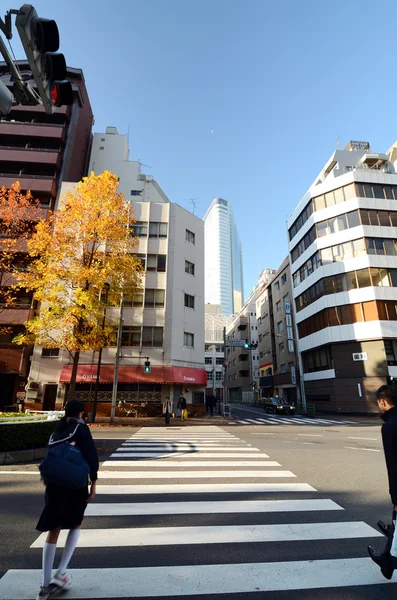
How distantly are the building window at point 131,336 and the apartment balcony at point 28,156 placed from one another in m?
18.7

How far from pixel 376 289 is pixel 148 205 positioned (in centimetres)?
2385

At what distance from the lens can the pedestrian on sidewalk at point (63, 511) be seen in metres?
2.86

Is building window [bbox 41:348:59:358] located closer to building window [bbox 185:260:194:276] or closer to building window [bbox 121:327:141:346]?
building window [bbox 121:327:141:346]

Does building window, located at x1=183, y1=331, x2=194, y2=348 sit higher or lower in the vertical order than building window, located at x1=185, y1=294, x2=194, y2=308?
lower

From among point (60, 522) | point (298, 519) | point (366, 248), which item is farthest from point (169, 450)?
point (366, 248)

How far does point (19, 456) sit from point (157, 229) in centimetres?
2336

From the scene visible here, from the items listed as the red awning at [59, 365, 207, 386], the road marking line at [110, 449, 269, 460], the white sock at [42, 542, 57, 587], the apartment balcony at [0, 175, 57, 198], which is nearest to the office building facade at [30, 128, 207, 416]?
the red awning at [59, 365, 207, 386]

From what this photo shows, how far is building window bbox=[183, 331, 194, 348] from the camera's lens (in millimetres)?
27306

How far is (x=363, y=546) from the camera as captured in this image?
3.84m

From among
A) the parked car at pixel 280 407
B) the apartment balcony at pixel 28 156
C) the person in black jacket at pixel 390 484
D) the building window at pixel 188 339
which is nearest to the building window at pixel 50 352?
the building window at pixel 188 339

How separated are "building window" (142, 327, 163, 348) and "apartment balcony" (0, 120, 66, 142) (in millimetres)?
22408

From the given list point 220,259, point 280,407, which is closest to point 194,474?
point 280,407

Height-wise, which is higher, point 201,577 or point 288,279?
point 288,279

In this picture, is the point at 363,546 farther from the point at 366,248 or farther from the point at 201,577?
the point at 366,248
